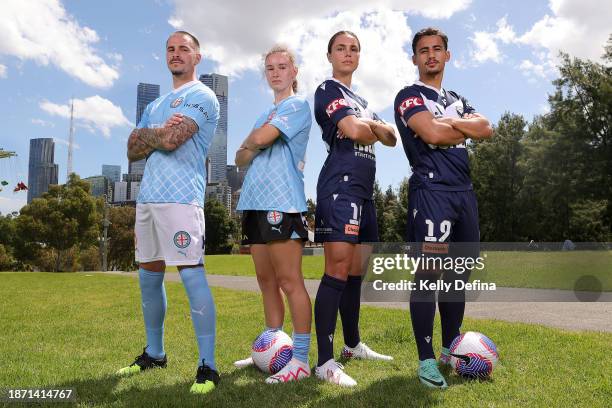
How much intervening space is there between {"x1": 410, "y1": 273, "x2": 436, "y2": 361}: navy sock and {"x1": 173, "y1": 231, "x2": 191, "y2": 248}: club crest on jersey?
1791mm

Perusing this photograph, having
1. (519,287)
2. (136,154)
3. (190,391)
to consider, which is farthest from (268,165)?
(519,287)

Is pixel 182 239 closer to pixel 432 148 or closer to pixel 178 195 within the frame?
pixel 178 195

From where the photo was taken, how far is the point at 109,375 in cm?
430

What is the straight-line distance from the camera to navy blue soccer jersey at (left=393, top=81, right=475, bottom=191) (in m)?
3.86

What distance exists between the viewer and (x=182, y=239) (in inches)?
153

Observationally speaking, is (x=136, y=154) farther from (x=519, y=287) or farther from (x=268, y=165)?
(x=519, y=287)

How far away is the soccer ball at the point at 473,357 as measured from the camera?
3939 mm

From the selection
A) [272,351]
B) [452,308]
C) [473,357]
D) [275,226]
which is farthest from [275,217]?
[473,357]

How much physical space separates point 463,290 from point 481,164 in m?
51.9

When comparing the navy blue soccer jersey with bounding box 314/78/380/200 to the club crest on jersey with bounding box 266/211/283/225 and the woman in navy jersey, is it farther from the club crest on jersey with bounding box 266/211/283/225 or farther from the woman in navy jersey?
the club crest on jersey with bounding box 266/211/283/225

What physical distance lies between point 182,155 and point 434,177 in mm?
2002

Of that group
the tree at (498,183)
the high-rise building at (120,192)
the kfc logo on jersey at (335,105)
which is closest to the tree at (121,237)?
the tree at (498,183)

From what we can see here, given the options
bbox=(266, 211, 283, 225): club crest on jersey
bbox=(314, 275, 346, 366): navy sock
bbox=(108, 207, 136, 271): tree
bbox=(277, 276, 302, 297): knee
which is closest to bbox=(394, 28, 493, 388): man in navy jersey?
bbox=(314, 275, 346, 366): navy sock

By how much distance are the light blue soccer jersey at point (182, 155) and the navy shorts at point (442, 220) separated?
1.71 m
